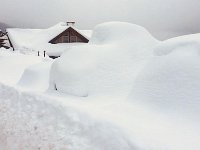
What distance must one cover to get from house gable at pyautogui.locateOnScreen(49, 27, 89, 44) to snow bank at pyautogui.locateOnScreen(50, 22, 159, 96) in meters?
24.2

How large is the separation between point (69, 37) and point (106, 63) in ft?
88.2

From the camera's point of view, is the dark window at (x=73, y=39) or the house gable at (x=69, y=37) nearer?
the house gable at (x=69, y=37)

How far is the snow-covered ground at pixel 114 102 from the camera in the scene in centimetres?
692

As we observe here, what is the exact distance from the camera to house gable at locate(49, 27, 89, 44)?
1487 inches

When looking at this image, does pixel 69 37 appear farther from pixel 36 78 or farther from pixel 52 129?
pixel 52 129

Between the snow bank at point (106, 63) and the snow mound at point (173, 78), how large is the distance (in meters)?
2.24

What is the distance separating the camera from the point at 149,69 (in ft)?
31.2

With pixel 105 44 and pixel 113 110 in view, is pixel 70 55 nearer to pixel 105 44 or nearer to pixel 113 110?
pixel 105 44

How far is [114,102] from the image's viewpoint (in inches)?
397

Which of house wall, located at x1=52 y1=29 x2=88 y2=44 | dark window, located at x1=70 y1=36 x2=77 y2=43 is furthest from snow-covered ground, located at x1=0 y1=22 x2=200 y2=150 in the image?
dark window, located at x1=70 y1=36 x2=77 y2=43

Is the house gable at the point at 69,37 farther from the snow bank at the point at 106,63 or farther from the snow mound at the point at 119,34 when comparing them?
the snow bank at the point at 106,63

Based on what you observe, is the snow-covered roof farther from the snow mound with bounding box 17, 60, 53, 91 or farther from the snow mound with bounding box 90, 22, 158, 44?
the snow mound with bounding box 90, 22, 158, 44

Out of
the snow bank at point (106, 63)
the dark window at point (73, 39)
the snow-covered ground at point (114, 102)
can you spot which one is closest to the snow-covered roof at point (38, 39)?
the dark window at point (73, 39)

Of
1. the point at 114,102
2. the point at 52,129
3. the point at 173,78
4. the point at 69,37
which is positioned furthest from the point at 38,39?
the point at 173,78
